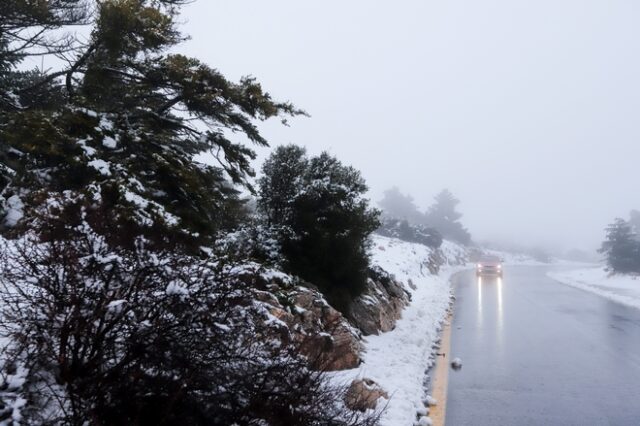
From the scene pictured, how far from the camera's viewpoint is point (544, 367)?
25.6 ft

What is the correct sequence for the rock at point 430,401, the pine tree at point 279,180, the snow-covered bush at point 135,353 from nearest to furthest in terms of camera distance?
the snow-covered bush at point 135,353 < the rock at point 430,401 < the pine tree at point 279,180

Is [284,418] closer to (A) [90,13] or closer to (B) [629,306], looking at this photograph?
(A) [90,13]

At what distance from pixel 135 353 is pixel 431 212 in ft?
242

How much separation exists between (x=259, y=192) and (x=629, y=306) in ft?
47.7

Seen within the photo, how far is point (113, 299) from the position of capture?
299 centimetres

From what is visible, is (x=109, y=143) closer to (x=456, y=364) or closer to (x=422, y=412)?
(x=422, y=412)

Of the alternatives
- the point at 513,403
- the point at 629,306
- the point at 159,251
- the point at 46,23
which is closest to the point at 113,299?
the point at 159,251

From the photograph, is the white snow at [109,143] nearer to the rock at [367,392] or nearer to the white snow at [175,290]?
the white snow at [175,290]

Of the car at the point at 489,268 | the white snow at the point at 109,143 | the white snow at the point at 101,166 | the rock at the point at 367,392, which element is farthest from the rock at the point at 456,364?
the car at the point at 489,268

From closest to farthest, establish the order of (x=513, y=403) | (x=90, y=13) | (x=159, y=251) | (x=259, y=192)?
(x=159, y=251) → (x=513, y=403) → (x=90, y=13) → (x=259, y=192)

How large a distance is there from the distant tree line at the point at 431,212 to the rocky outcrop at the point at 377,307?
188 ft

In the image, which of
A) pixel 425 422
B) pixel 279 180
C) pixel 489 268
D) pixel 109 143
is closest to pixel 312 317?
pixel 425 422

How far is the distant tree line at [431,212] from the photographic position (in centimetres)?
7012

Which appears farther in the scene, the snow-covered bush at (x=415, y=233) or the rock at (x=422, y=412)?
the snow-covered bush at (x=415, y=233)
